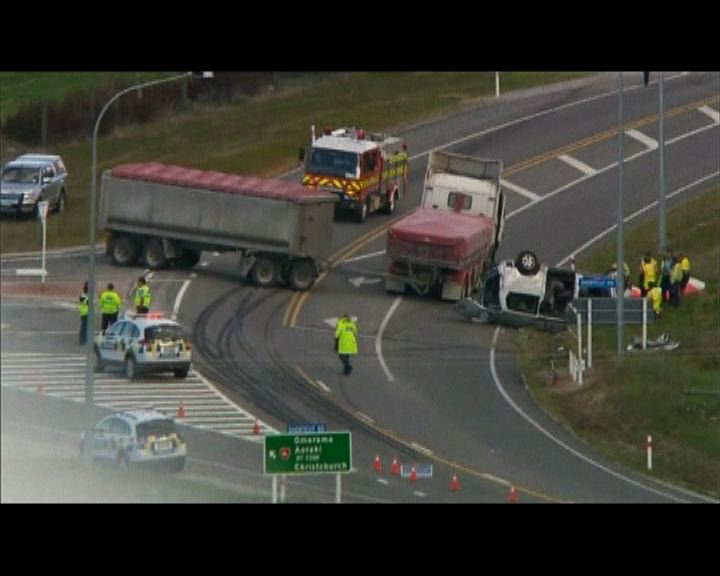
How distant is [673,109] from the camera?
68.4 m

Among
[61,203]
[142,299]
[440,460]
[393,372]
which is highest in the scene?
[61,203]

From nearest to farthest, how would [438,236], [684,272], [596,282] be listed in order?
[596,282] < [684,272] < [438,236]

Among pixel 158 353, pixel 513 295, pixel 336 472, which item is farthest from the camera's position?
pixel 513 295

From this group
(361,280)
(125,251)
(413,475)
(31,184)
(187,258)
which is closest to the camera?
(413,475)

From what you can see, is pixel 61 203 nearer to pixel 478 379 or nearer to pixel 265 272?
pixel 265 272

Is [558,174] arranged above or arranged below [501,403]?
above

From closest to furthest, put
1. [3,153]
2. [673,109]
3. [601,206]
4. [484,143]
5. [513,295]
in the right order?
[513,295]
[3,153]
[601,206]
[484,143]
[673,109]

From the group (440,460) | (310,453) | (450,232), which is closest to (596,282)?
(450,232)

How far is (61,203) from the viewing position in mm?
51875

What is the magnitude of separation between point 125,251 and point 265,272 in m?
3.63

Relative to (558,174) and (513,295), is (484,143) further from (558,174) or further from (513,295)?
(513,295)

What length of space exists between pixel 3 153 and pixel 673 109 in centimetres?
2657
